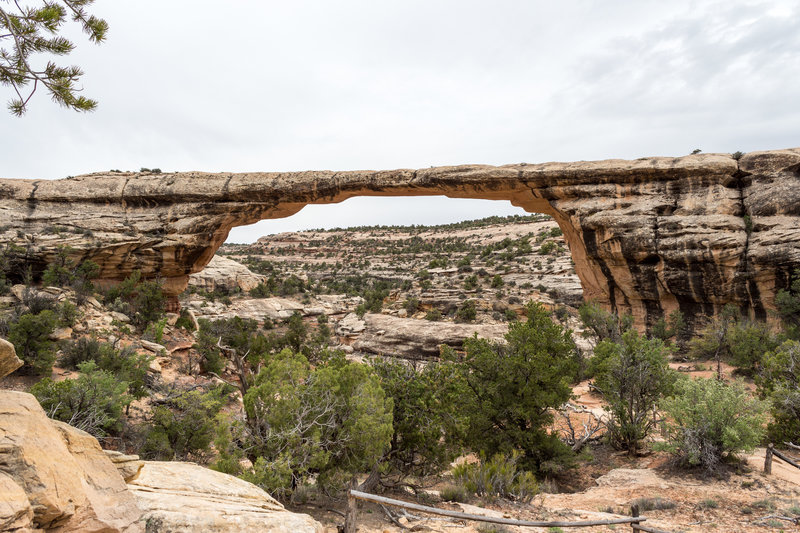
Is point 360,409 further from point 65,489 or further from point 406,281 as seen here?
point 406,281

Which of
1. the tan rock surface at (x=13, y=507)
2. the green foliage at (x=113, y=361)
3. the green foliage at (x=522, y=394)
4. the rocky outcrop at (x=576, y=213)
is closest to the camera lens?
the tan rock surface at (x=13, y=507)

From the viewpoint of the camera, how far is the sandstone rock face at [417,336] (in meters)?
18.5

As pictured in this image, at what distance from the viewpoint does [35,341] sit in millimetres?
9883

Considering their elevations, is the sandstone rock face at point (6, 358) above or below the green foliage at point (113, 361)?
above

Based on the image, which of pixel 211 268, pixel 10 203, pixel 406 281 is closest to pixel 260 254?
pixel 211 268

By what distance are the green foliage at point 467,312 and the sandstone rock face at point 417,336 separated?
2.77 metres

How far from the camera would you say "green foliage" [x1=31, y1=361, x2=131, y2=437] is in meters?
7.08

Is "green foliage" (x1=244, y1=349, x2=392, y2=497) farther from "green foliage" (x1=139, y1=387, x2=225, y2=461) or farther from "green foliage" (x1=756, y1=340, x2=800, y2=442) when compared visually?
"green foliage" (x1=756, y1=340, x2=800, y2=442)

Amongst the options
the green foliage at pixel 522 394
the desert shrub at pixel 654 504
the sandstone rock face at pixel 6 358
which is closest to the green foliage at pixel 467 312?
the green foliage at pixel 522 394

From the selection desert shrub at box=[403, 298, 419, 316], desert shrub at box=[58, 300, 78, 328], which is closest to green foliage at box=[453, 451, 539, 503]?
desert shrub at box=[58, 300, 78, 328]

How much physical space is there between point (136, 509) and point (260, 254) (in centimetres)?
5215

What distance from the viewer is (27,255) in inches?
559

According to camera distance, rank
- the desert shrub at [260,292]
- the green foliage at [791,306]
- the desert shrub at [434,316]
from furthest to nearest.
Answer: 1. the desert shrub at [260,292]
2. the desert shrub at [434,316]
3. the green foliage at [791,306]

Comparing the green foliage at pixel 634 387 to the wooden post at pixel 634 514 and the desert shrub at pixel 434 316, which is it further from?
the desert shrub at pixel 434 316
